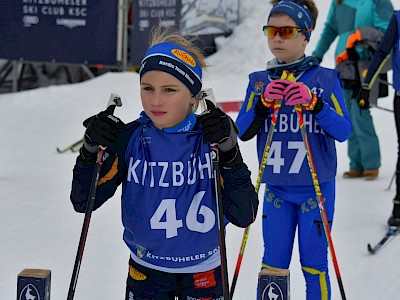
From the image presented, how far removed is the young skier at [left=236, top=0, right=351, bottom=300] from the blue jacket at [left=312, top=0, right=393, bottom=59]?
4049mm

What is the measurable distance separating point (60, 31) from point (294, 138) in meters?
9.51

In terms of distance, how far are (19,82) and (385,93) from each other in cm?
849

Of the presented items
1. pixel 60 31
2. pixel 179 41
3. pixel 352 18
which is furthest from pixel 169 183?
pixel 60 31

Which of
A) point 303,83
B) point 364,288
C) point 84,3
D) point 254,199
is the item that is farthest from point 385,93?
point 84,3

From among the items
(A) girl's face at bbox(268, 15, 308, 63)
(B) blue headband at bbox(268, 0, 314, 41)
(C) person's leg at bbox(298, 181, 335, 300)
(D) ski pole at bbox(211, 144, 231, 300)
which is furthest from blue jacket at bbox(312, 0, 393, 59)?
(D) ski pole at bbox(211, 144, 231, 300)

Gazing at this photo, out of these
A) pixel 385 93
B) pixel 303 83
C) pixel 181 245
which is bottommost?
pixel 385 93

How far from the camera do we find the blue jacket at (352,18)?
27.4ft

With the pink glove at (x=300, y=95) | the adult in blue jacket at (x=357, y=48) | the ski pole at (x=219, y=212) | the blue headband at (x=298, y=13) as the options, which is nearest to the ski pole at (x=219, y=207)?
the ski pole at (x=219, y=212)

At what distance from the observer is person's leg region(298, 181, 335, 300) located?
4.02 metres

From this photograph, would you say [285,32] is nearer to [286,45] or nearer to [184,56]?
[286,45]

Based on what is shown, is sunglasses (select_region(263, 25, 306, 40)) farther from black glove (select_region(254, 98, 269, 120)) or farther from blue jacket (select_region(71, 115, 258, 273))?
blue jacket (select_region(71, 115, 258, 273))

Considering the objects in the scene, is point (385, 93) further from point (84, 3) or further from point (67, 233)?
point (84, 3)

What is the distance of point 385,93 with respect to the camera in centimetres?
795

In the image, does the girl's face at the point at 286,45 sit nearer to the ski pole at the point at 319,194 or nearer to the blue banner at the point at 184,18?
the ski pole at the point at 319,194
